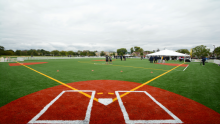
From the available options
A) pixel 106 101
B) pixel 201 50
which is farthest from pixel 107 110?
pixel 201 50

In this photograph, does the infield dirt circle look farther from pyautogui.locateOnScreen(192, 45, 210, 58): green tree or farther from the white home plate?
pyautogui.locateOnScreen(192, 45, 210, 58): green tree

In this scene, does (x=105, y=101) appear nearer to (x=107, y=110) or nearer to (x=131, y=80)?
(x=107, y=110)

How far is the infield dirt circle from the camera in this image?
10.00ft

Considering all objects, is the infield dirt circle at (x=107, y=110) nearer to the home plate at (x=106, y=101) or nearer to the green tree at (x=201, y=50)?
the home plate at (x=106, y=101)

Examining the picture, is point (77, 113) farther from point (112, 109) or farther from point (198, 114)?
point (198, 114)

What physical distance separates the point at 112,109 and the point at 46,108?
237 centimetres

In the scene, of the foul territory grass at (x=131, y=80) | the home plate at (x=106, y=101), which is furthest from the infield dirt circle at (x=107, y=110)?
the foul territory grass at (x=131, y=80)

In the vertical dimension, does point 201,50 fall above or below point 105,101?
above

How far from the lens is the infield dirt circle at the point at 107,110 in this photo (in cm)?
305

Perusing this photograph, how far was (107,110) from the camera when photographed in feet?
11.6

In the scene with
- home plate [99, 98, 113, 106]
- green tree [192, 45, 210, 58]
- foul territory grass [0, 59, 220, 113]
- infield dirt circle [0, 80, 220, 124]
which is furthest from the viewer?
green tree [192, 45, 210, 58]

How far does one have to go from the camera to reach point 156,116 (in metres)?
3.22

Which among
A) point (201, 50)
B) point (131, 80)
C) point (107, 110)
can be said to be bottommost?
point (107, 110)

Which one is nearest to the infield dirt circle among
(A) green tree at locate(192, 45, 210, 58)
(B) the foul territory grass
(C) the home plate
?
(C) the home plate
